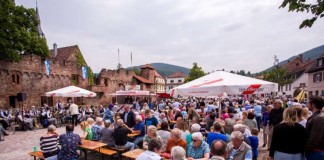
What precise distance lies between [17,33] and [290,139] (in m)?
26.6

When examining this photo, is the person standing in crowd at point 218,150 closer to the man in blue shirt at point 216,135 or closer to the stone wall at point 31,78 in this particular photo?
the man in blue shirt at point 216,135

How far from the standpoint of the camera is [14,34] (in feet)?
74.7

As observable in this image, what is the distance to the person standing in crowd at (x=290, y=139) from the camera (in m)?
3.86

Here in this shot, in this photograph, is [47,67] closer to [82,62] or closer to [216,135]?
[82,62]

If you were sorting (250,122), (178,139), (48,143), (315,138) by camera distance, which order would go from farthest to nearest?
(250,122) → (48,143) → (178,139) → (315,138)

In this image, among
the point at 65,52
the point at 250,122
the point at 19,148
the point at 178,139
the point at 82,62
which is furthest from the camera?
the point at 82,62

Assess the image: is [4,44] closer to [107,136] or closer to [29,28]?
[29,28]

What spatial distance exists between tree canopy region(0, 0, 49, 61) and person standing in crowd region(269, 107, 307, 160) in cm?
2360

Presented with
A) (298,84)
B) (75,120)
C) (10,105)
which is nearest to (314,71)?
(298,84)

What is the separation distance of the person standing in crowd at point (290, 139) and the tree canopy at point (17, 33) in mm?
23600

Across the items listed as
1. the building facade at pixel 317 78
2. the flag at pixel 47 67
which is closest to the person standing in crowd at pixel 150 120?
the flag at pixel 47 67

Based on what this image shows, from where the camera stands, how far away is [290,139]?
12.7ft

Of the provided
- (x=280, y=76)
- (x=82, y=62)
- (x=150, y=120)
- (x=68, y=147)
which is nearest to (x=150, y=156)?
(x=68, y=147)

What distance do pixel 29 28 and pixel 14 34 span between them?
11.1ft
